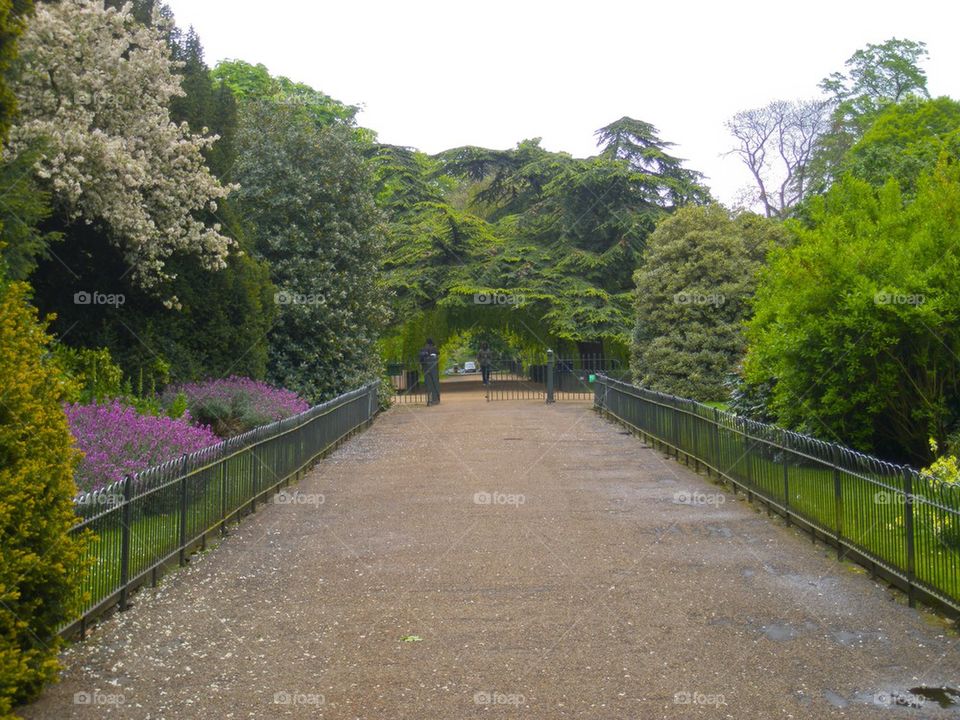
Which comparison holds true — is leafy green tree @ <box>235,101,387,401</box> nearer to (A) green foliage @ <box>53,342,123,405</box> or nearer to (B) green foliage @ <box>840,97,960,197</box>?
(A) green foliage @ <box>53,342,123,405</box>

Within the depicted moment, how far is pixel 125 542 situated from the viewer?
8.05 m

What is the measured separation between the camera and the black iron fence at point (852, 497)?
767 cm

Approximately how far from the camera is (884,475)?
870 centimetres

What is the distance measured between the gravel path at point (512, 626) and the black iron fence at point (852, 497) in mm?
251

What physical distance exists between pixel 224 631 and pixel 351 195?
70.7 ft

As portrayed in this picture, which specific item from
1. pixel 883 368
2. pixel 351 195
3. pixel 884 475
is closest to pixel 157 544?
pixel 884 475

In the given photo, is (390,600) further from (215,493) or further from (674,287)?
(674,287)

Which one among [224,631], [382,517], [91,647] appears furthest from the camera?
[382,517]
